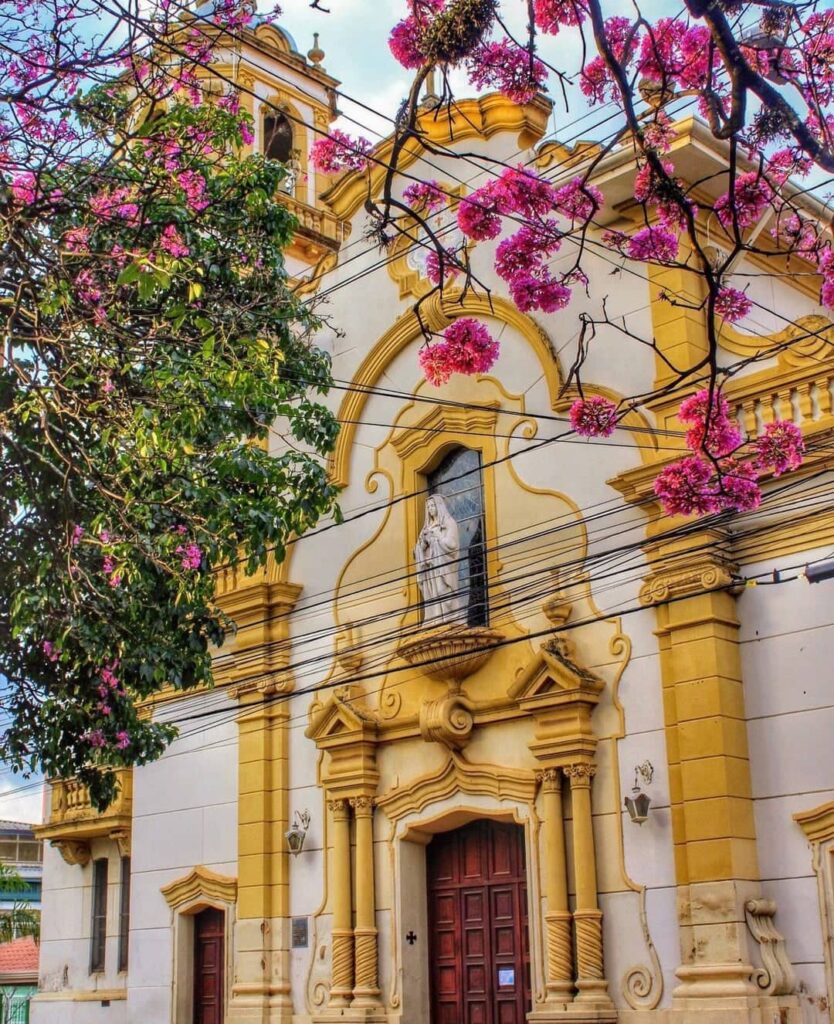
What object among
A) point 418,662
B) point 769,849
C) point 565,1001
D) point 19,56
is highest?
point 19,56

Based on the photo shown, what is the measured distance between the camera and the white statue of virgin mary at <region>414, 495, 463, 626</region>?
17.2 meters

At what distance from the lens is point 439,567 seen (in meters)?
17.3

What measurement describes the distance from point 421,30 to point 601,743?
976 centimetres

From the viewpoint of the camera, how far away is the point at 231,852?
737 inches

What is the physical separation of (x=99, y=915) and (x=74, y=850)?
977 millimetres

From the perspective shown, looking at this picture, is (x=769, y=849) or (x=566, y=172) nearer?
(x=769, y=849)

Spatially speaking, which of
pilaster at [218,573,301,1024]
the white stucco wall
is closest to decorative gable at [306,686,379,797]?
pilaster at [218,573,301,1024]

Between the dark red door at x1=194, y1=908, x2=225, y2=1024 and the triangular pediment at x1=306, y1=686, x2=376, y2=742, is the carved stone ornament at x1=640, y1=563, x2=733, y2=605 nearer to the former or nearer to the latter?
the triangular pediment at x1=306, y1=686, x2=376, y2=742

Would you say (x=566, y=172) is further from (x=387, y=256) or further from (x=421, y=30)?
(x=421, y=30)

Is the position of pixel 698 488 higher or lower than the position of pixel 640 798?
higher

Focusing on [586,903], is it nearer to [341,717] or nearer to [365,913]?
[365,913]

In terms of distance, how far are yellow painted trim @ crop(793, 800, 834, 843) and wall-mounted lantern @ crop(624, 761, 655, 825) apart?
1534 millimetres

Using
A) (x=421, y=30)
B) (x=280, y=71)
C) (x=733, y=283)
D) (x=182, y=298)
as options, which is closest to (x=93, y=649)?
(x=182, y=298)

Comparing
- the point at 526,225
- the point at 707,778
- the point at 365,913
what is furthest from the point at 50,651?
the point at 365,913
